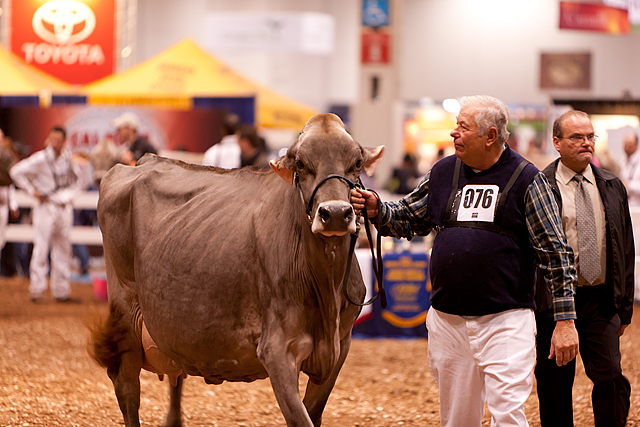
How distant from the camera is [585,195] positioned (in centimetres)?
412

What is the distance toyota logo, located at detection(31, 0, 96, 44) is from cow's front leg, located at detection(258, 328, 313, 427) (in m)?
13.0

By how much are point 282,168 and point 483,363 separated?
45.8 inches

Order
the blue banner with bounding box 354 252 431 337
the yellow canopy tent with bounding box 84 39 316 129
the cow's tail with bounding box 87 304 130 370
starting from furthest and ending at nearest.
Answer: the yellow canopy tent with bounding box 84 39 316 129, the blue banner with bounding box 354 252 431 337, the cow's tail with bounding box 87 304 130 370

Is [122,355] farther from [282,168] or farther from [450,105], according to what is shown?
[450,105]

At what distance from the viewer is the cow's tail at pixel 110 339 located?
14.3ft

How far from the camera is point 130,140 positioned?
11.2 metres

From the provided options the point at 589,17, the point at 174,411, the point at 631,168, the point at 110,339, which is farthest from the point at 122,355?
the point at 589,17

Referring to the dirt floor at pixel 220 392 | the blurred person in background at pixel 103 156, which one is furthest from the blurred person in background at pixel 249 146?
the blurred person in background at pixel 103 156

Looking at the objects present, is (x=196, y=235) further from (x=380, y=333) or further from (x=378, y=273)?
(x=380, y=333)

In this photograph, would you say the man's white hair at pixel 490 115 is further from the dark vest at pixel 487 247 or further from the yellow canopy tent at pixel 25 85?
the yellow canopy tent at pixel 25 85

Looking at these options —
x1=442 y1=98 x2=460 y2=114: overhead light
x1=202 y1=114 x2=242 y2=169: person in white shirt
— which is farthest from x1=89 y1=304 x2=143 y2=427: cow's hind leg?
x1=442 y1=98 x2=460 y2=114: overhead light

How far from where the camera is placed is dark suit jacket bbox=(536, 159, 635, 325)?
4.01m

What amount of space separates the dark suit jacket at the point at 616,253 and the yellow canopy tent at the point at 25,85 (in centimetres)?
1051

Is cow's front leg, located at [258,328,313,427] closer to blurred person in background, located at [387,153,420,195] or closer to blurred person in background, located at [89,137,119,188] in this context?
blurred person in background, located at [89,137,119,188]
